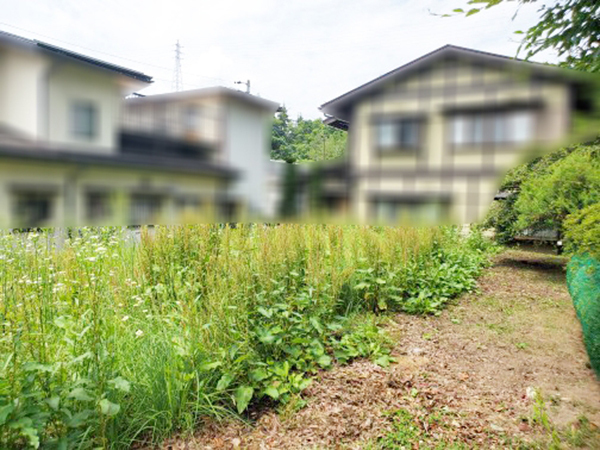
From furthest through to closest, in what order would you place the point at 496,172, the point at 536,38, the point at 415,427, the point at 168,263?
the point at 168,263, the point at 496,172, the point at 415,427, the point at 536,38

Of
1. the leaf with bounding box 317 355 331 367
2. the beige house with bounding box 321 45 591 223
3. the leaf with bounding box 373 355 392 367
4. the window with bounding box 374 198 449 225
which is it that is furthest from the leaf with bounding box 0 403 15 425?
the window with bounding box 374 198 449 225

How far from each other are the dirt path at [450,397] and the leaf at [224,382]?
0.12 meters

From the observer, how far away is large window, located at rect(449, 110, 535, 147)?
1794 mm

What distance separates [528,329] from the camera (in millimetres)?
2133

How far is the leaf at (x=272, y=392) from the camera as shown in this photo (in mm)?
1175

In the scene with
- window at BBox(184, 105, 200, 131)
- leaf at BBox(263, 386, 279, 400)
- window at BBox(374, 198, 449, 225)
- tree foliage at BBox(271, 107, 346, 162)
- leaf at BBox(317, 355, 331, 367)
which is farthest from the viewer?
window at BBox(374, 198, 449, 225)

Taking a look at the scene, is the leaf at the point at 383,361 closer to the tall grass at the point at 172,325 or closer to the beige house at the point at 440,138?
the tall grass at the point at 172,325

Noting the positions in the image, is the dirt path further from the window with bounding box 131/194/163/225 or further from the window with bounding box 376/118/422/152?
the window with bounding box 376/118/422/152

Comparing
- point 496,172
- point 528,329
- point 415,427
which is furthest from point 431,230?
point 415,427

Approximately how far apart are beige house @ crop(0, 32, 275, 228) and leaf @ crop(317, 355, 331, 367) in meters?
0.86

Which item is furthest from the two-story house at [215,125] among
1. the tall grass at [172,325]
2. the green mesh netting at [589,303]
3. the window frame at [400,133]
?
the green mesh netting at [589,303]

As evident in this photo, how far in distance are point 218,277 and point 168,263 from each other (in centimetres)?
75

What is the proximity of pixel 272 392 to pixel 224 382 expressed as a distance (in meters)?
0.17

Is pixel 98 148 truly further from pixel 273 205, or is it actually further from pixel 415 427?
pixel 415 427
